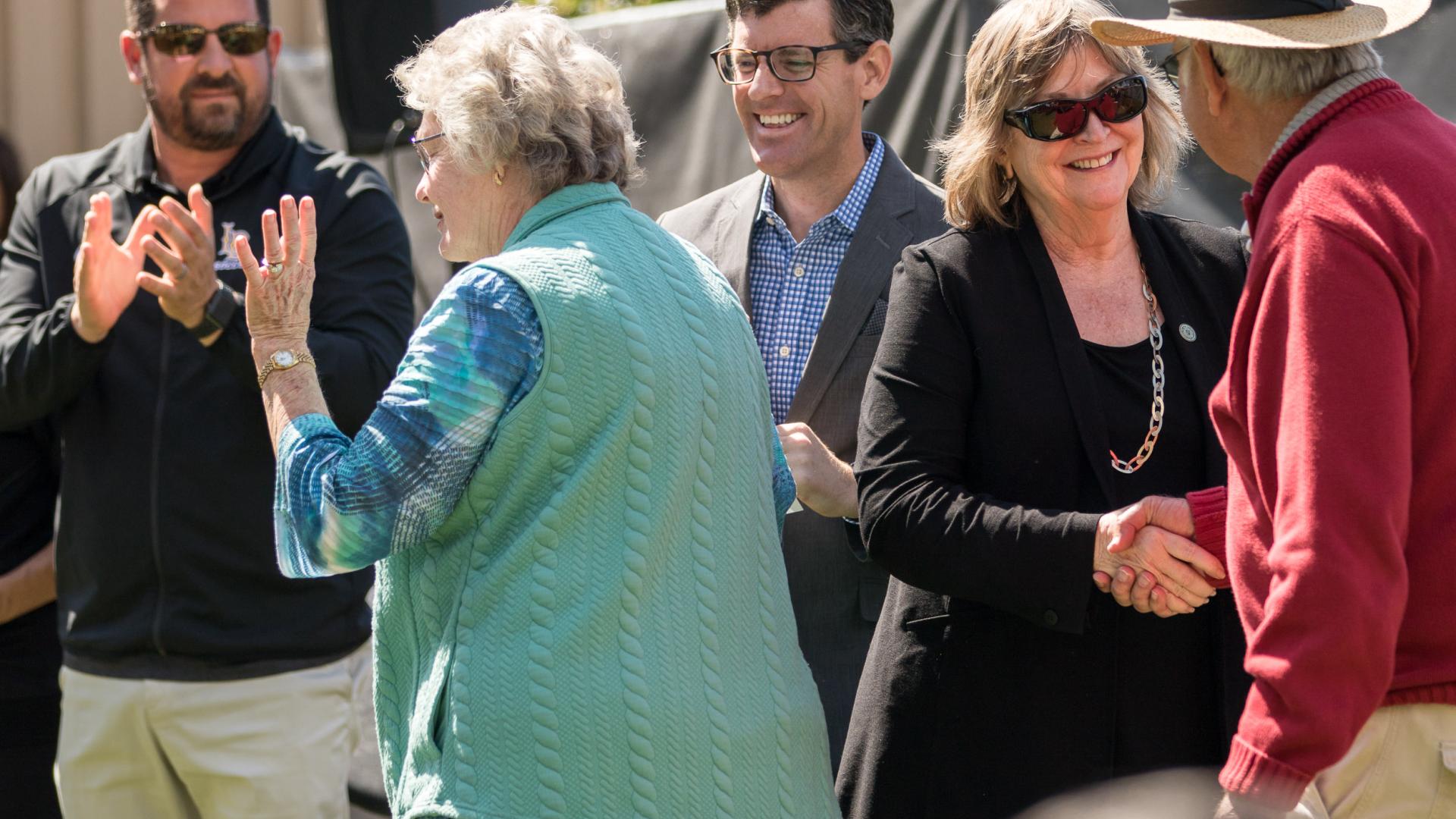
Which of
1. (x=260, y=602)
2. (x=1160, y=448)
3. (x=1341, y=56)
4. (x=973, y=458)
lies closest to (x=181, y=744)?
(x=260, y=602)

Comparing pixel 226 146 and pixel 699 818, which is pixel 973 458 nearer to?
pixel 699 818

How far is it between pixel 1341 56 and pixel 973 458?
32.9 inches

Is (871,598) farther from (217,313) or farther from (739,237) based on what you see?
(217,313)

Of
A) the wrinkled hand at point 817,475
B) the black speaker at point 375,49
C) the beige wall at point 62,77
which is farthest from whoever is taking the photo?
the beige wall at point 62,77

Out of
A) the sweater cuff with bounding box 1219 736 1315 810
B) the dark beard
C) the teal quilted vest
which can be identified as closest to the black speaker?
the dark beard

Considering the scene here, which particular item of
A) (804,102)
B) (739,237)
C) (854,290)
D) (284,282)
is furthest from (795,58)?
(284,282)

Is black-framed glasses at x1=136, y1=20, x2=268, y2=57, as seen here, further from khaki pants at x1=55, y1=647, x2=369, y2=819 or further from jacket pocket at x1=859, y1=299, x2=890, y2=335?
jacket pocket at x1=859, y1=299, x2=890, y2=335

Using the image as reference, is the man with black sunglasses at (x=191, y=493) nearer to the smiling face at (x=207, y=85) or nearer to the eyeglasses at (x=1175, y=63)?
the smiling face at (x=207, y=85)

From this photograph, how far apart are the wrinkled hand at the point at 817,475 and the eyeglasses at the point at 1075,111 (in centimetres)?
65

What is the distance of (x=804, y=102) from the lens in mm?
3250

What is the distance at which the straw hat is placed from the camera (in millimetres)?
1837

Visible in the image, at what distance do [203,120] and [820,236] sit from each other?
5.10ft

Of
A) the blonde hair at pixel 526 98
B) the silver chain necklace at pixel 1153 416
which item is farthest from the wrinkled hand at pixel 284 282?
the silver chain necklace at pixel 1153 416

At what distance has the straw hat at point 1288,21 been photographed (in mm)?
1837
